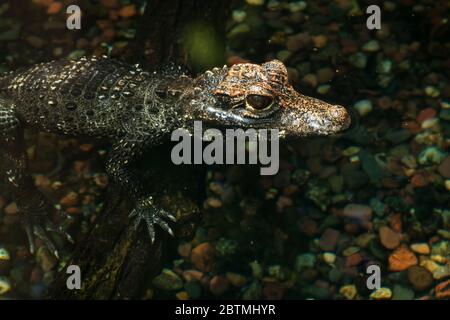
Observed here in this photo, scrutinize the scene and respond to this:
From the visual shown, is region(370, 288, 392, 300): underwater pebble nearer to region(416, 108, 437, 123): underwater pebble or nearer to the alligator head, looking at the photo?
the alligator head

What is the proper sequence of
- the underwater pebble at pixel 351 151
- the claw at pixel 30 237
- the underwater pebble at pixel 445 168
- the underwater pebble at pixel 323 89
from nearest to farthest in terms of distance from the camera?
the claw at pixel 30 237 < the underwater pebble at pixel 445 168 < the underwater pebble at pixel 351 151 < the underwater pebble at pixel 323 89

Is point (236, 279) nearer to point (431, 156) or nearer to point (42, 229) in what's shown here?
point (42, 229)

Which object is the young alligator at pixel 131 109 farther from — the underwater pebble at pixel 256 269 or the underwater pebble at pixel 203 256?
the underwater pebble at pixel 256 269

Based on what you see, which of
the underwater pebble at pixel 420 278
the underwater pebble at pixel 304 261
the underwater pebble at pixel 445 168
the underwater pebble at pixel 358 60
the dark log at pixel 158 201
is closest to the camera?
the dark log at pixel 158 201

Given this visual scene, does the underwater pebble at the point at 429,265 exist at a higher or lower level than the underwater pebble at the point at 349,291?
higher

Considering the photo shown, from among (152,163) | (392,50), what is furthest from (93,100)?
(392,50)

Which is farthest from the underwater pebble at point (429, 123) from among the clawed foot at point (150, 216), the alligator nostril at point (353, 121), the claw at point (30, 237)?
the claw at point (30, 237)
